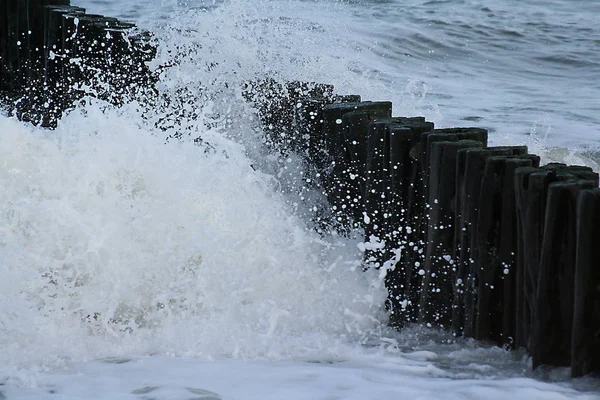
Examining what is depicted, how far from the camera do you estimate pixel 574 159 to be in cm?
710

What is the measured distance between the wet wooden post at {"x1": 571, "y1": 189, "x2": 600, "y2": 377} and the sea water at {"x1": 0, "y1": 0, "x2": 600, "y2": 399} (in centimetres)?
10

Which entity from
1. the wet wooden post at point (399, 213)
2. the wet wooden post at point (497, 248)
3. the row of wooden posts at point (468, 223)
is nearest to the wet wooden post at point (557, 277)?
the row of wooden posts at point (468, 223)

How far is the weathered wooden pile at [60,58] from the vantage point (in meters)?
6.33

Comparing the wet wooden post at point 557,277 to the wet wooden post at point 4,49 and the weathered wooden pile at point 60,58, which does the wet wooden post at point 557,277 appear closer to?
the weathered wooden pile at point 60,58

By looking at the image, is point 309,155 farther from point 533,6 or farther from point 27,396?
point 533,6

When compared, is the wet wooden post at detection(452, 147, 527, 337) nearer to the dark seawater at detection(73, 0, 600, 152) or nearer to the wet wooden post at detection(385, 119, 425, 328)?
the wet wooden post at detection(385, 119, 425, 328)

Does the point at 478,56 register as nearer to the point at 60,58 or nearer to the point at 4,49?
the point at 4,49

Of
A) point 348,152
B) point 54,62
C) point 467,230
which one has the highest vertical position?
point 54,62

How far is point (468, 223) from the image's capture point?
3.74 meters

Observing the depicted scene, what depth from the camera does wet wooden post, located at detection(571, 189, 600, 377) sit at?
3109mm

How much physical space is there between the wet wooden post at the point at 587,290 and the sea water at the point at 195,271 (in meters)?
0.10

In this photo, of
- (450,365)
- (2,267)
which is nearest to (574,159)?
(450,365)

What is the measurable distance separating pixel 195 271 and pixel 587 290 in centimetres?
219

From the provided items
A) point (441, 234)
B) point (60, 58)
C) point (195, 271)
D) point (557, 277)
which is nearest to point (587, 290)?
point (557, 277)
